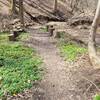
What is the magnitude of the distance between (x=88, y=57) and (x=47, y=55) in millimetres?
1976

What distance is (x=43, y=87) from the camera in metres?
7.52

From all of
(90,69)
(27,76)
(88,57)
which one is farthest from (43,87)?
(88,57)

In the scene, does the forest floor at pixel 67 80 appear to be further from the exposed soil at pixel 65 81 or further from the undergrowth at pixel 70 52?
the undergrowth at pixel 70 52

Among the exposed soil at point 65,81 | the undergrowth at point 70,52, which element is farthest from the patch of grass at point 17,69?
the undergrowth at point 70,52

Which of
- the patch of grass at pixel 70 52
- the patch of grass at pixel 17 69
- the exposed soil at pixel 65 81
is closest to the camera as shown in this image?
the exposed soil at pixel 65 81

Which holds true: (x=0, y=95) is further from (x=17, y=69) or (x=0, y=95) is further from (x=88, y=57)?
(x=88, y=57)

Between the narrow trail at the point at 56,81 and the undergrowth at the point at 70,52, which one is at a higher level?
the undergrowth at the point at 70,52

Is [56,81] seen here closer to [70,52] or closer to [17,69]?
[17,69]

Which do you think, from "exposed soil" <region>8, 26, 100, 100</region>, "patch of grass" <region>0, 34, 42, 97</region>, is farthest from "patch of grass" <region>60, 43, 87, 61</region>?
"patch of grass" <region>0, 34, 42, 97</region>

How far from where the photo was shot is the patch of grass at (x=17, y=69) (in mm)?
7281

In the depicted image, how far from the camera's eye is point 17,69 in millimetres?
8672

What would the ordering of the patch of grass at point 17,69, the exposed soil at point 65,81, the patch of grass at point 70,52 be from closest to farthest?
1. the exposed soil at point 65,81
2. the patch of grass at point 17,69
3. the patch of grass at point 70,52

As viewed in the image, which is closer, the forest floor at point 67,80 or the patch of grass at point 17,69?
the forest floor at point 67,80

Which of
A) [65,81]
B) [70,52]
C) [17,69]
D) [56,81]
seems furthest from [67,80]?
[70,52]
